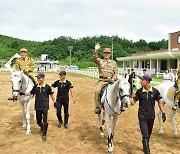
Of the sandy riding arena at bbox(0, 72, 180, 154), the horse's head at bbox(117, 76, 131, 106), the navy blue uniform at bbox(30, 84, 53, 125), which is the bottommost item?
the sandy riding arena at bbox(0, 72, 180, 154)

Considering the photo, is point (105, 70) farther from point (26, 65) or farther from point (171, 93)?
point (26, 65)

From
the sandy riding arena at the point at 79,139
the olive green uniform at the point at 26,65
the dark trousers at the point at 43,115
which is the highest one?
the olive green uniform at the point at 26,65

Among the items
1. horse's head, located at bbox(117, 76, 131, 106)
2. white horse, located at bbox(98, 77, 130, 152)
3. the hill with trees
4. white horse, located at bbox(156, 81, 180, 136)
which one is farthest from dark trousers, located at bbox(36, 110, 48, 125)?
the hill with trees

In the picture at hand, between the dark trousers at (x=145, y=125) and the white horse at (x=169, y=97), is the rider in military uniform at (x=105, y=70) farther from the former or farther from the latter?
the white horse at (x=169, y=97)

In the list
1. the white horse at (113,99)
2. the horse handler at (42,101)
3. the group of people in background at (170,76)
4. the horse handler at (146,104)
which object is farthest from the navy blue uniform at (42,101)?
the group of people in background at (170,76)

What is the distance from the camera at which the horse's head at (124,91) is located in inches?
232

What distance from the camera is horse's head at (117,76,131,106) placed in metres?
5.90

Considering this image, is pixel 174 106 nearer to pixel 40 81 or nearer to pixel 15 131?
pixel 40 81

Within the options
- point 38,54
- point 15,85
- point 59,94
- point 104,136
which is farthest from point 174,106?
point 38,54

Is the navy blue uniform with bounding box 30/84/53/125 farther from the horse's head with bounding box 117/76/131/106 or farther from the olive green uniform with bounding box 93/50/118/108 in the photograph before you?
the horse's head with bounding box 117/76/131/106

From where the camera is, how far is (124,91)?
19.7ft

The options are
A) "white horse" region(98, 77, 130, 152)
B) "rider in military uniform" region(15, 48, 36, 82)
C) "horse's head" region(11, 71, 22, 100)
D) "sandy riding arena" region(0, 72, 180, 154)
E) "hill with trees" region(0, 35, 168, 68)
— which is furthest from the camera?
"hill with trees" region(0, 35, 168, 68)

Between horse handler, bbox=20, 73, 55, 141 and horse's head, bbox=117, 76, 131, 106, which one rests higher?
horse's head, bbox=117, 76, 131, 106

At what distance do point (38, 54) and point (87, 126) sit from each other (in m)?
105
